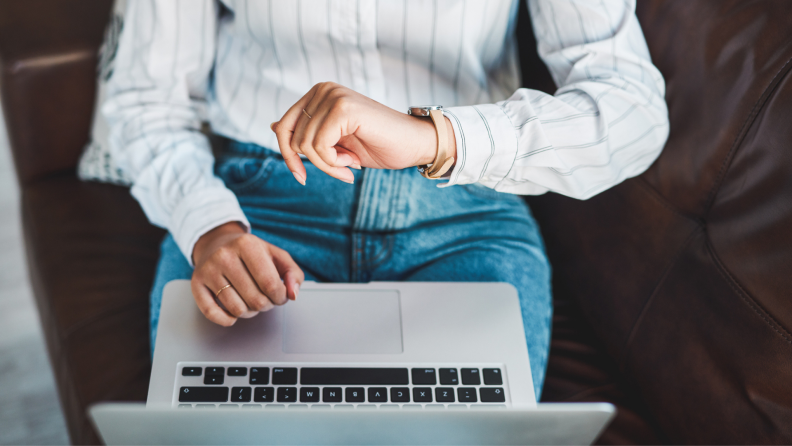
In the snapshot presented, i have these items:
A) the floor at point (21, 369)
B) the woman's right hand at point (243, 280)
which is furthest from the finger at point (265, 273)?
the floor at point (21, 369)

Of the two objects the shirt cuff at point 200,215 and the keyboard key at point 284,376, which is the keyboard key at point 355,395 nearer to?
the keyboard key at point 284,376

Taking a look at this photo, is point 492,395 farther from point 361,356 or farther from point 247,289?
point 247,289

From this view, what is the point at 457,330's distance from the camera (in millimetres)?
610

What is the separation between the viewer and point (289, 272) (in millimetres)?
591

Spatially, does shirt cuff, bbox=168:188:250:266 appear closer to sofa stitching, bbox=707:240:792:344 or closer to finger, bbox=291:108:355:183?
finger, bbox=291:108:355:183

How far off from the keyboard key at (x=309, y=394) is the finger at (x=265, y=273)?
0.10 meters

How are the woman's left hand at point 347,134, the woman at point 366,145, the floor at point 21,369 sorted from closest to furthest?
the woman's left hand at point 347,134
the woman at point 366,145
the floor at point 21,369

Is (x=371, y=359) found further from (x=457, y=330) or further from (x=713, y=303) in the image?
(x=713, y=303)

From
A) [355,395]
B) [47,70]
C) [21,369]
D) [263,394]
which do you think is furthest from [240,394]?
[21,369]

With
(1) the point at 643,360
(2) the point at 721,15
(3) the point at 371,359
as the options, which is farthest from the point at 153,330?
(2) the point at 721,15

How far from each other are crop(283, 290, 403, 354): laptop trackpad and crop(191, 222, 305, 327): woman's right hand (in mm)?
40

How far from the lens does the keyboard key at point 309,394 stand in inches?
21.8

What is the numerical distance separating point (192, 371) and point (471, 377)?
1.03ft

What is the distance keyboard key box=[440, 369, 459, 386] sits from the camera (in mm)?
566
